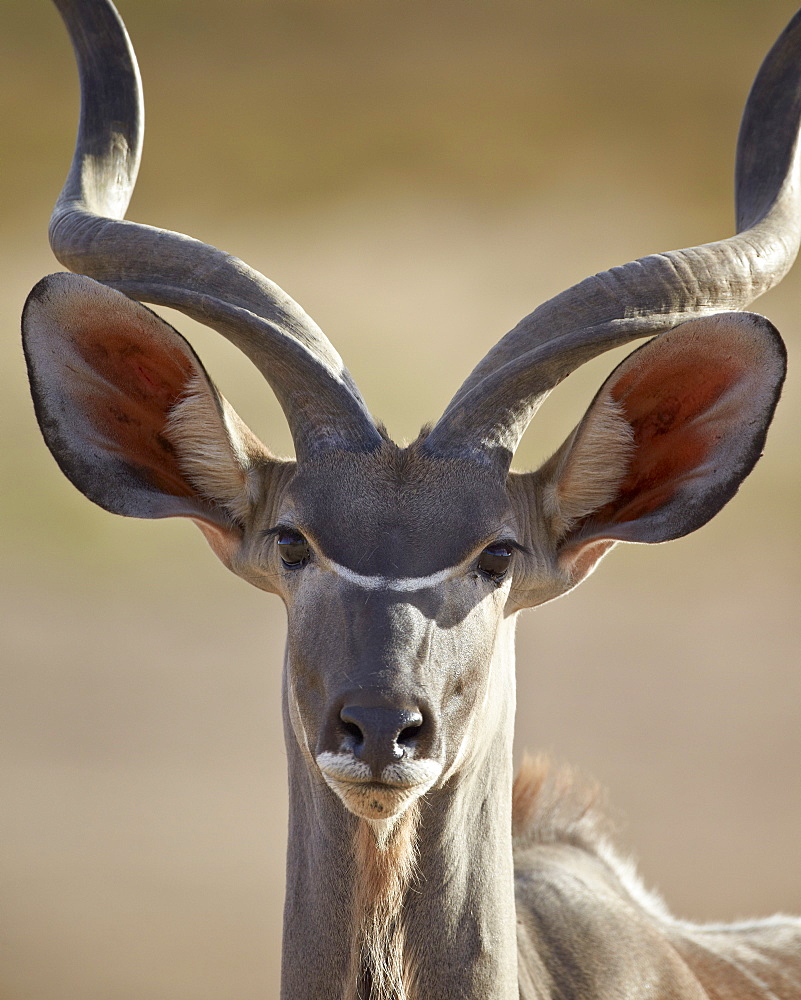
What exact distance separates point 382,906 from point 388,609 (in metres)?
0.74

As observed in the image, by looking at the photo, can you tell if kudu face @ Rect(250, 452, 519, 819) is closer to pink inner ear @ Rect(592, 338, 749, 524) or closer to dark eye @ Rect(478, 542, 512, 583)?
dark eye @ Rect(478, 542, 512, 583)

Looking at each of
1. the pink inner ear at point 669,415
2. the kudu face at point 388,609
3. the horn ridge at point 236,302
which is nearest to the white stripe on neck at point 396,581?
the kudu face at point 388,609

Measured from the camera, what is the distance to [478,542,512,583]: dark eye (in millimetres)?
2959

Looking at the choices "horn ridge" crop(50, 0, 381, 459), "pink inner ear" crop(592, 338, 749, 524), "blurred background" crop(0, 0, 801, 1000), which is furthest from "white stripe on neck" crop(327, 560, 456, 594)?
"blurred background" crop(0, 0, 801, 1000)

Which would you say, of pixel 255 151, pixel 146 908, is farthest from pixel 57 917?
pixel 255 151

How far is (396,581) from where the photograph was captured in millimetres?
2781

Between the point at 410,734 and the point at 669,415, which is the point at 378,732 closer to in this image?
the point at 410,734

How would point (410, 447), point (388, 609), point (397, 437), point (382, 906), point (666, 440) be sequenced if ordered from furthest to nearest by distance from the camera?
point (397, 437)
point (666, 440)
point (410, 447)
point (382, 906)
point (388, 609)

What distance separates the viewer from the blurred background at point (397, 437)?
28.6ft

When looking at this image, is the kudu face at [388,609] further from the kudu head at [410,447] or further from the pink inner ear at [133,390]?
the pink inner ear at [133,390]

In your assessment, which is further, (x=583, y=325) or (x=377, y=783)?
(x=583, y=325)

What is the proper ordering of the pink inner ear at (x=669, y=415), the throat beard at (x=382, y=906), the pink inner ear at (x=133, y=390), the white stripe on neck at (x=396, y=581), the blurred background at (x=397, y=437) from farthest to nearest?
the blurred background at (x=397, y=437), the pink inner ear at (x=133, y=390), the pink inner ear at (x=669, y=415), the throat beard at (x=382, y=906), the white stripe on neck at (x=396, y=581)

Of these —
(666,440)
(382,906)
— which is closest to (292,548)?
(382,906)

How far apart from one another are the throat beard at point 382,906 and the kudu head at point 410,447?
0.20 m
